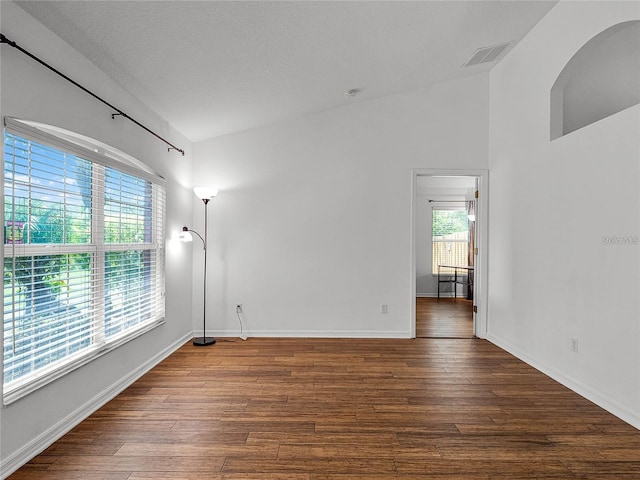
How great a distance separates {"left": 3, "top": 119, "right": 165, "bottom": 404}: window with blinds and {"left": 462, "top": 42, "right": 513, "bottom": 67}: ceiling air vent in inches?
138

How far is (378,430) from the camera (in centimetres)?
232

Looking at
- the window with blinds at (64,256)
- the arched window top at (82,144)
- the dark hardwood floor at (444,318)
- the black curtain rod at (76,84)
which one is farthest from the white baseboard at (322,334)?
the black curtain rod at (76,84)

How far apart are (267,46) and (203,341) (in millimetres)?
3134

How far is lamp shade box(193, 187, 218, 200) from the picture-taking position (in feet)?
13.6

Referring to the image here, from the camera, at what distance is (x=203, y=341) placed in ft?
13.9

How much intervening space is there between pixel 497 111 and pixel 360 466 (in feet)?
13.2

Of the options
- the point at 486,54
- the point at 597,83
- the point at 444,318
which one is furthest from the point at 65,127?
the point at 444,318

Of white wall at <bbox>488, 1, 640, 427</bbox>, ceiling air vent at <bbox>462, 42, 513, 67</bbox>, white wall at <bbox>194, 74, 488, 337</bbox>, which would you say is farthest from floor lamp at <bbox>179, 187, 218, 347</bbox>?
white wall at <bbox>488, 1, 640, 427</bbox>

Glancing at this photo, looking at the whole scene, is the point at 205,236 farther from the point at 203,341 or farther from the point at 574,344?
the point at 574,344

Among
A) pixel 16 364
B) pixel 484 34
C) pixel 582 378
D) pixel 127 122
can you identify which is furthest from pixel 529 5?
pixel 16 364

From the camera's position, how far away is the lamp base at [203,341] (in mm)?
4160

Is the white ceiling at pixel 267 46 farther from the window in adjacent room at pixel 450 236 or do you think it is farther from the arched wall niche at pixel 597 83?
the window in adjacent room at pixel 450 236

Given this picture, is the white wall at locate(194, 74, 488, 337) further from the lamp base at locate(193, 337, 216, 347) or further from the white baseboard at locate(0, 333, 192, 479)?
the white baseboard at locate(0, 333, 192, 479)

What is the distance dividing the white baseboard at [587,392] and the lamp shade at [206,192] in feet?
12.0
